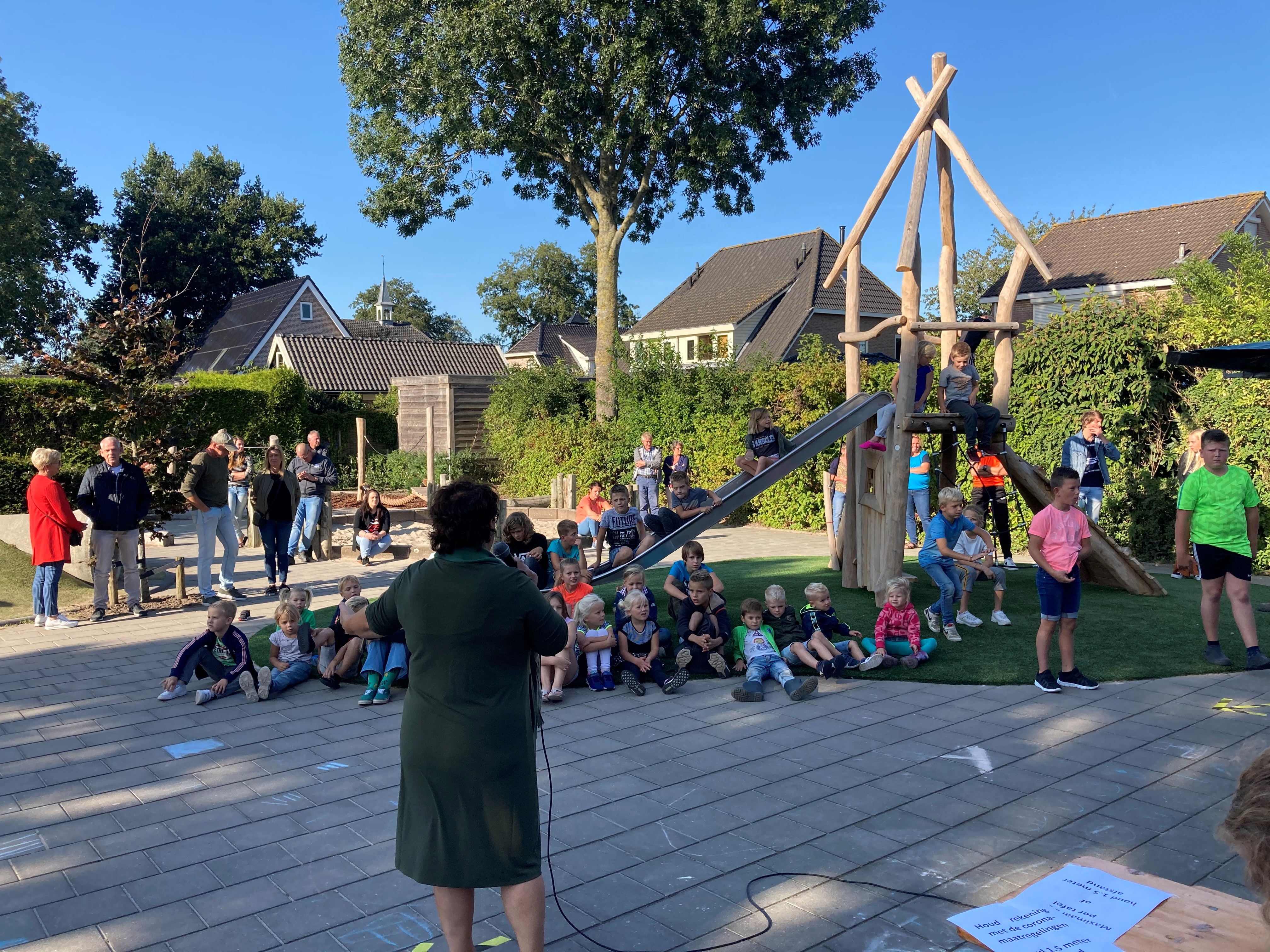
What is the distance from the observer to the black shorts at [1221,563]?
23.0 ft

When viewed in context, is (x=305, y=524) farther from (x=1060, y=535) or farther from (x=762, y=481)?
(x=1060, y=535)

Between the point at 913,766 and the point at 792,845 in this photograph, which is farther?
the point at 913,766

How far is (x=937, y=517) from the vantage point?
8711mm

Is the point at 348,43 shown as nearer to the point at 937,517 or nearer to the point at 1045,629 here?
the point at 937,517

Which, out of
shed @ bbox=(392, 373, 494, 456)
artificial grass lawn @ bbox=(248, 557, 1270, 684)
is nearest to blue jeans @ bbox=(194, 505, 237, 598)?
artificial grass lawn @ bbox=(248, 557, 1270, 684)

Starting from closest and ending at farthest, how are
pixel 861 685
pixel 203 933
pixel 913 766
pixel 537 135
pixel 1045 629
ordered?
1. pixel 203 933
2. pixel 913 766
3. pixel 1045 629
4. pixel 861 685
5. pixel 537 135

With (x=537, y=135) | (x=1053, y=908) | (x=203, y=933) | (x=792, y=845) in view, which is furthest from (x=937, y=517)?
(x=537, y=135)

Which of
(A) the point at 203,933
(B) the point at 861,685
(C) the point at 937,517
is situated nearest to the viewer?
(A) the point at 203,933

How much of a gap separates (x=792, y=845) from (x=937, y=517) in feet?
16.1

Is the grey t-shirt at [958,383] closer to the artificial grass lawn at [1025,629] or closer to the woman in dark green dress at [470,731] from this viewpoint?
the artificial grass lawn at [1025,629]

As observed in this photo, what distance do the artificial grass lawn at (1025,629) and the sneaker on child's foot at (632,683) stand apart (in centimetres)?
63

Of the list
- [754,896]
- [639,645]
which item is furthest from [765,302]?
[754,896]

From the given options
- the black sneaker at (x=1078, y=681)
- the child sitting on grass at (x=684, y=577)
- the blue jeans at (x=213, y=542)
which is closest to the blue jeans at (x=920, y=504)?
the child sitting on grass at (x=684, y=577)

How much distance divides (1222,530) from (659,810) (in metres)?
4.85
